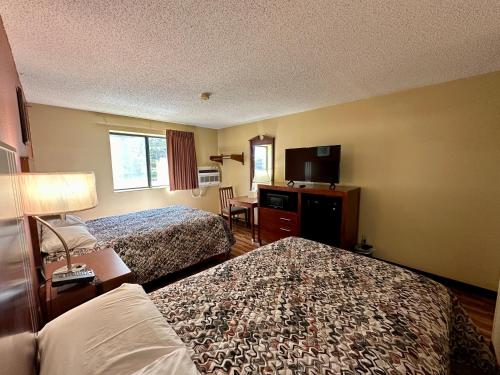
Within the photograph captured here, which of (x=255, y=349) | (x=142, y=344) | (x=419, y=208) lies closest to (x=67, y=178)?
(x=142, y=344)

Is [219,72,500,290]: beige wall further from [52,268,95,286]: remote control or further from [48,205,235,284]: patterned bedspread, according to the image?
[52,268,95,286]: remote control

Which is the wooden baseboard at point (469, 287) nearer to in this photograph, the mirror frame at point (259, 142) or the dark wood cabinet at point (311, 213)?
the dark wood cabinet at point (311, 213)

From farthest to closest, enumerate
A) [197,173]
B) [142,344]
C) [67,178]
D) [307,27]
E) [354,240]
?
[197,173]
[354,240]
[307,27]
[67,178]
[142,344]

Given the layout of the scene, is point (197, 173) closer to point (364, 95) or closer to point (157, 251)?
point (157, 251)

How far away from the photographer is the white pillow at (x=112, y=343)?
710mm

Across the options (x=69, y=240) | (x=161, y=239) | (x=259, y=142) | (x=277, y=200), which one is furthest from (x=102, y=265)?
(x=259, y=142)

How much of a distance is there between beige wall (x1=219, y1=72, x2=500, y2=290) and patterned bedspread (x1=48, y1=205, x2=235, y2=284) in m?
2.15

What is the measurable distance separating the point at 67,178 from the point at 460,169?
11.4 ft

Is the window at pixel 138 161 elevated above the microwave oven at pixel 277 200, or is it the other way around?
the window at pixel 138 161

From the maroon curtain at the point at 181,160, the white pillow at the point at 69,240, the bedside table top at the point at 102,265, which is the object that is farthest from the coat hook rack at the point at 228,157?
the bedside table top at the point at 102,265

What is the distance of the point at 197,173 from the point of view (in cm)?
488

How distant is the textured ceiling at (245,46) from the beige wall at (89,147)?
680 millimetres

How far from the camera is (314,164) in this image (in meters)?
3.25

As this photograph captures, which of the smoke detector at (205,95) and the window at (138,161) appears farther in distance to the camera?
the window at (138,161)
